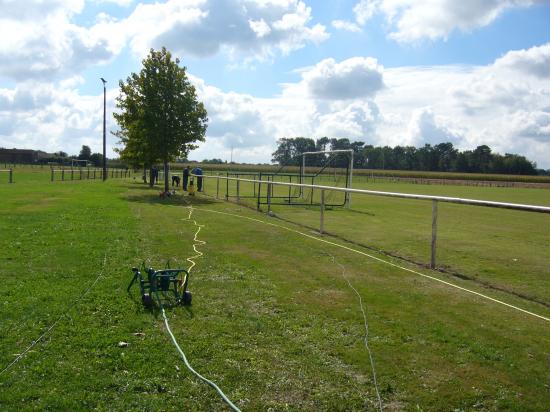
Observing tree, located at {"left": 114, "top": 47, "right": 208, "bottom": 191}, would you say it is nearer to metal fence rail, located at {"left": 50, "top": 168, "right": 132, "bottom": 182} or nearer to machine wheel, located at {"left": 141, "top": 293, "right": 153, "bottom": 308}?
metal fence rail, located at {"left": 50, "top": 168, "right": 132, "bottom": 182}

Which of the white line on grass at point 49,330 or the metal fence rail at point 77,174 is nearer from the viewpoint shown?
the white line on grass at point 49,330

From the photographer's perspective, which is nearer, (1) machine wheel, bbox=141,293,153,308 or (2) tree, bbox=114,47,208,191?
(1) machine wheel, bbox=141,293,153,308

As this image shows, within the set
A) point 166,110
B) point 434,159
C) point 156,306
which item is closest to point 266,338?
point 156,306

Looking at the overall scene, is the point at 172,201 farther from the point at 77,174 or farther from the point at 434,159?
the point at 434,159

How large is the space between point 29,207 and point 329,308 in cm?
1423

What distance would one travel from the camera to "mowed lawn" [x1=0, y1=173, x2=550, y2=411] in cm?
381

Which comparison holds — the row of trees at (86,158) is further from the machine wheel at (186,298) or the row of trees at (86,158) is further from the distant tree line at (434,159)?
the machine wheel at (186,298)

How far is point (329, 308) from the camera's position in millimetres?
6059

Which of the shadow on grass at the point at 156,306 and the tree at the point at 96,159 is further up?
the tree at the point at 96,159

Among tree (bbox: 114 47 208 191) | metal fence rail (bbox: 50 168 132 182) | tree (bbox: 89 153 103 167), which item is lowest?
metal fence rail (bbox: 50 168 132 182)

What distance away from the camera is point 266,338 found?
498cm

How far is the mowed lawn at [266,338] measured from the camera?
3.81 meters

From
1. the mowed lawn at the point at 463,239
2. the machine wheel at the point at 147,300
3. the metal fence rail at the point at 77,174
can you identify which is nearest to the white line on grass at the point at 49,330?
the machine wheel at the point at 147,300

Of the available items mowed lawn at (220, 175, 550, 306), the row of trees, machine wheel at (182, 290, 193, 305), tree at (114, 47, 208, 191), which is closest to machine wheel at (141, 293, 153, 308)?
machine wheel at (182, 290, 193, 305)
